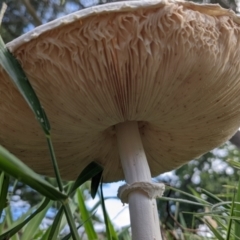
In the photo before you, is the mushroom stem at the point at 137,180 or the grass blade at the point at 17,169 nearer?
the grass blade at the point at 17,169

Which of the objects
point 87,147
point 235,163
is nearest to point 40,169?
point 87,147

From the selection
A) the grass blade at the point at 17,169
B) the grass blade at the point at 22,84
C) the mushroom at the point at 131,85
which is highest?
the mushroom at the point at 131,85

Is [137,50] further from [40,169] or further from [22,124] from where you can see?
[40,169]

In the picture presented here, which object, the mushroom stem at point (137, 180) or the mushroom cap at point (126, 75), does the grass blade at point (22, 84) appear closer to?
the mushroom cap at point (126, 75)

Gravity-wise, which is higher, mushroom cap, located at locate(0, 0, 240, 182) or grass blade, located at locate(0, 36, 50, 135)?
mushroom cap, located at locate(0, 0, 240, 182)

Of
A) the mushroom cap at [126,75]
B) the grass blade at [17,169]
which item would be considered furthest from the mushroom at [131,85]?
the grass blade at [17,169]

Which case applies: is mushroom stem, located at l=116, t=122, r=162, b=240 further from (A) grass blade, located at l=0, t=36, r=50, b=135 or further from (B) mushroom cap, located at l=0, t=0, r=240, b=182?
(A) grass blade, located at l=0, t=36, r=50, b=135

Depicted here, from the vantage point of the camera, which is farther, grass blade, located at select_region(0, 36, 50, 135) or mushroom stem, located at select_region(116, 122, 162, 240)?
mushroom stem, located at select_region(116, 122, 162, 240)

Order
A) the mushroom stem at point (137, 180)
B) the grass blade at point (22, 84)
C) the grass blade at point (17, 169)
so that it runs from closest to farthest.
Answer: the grass blade at point (17, 169) → the grass blade at point (22, 84) → the mushroom stem at point (137, 180)

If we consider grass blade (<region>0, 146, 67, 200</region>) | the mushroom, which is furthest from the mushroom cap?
grass blade (<region>0, 146, 67, 200</region>)

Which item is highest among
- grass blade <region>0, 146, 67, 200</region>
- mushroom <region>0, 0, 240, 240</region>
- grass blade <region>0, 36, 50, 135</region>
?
mushroom <region>0, 0, 240, 240</region>
